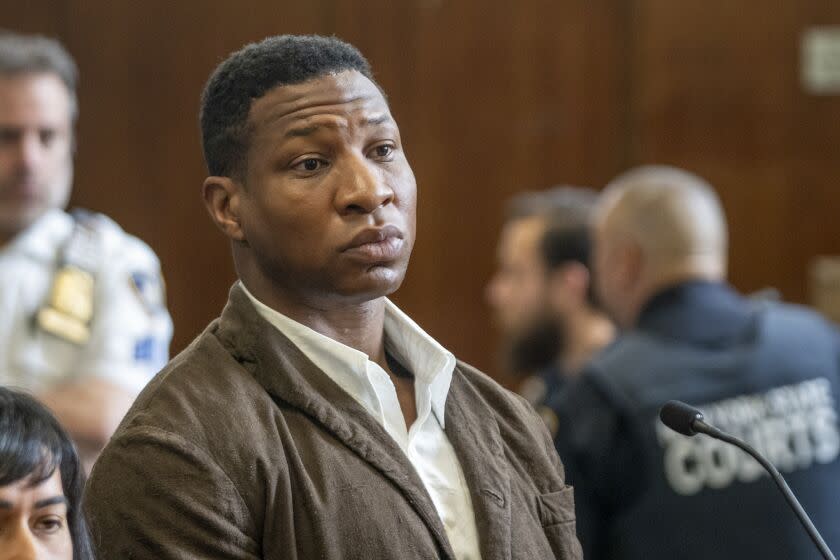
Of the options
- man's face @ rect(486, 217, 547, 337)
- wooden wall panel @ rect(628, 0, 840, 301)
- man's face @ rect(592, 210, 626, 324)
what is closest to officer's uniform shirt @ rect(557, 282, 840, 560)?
man's face @ rect(592, 210, 626, 324)

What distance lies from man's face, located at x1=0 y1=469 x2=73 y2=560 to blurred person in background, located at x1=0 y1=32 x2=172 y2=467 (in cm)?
98

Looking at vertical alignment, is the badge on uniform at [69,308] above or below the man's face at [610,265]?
above

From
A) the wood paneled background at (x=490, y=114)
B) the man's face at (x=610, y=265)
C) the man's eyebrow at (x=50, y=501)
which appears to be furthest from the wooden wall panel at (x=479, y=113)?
the man's eyebrow at (x=50, y=501)

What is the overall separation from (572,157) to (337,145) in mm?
3310

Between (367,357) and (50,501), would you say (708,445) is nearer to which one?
(367,357)

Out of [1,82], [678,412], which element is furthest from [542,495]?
[1,82]

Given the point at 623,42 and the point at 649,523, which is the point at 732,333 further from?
the point at 623,42

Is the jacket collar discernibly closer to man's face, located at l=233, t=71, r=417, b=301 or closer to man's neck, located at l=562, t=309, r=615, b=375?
man's face, located at l=233, t=71, r=417, b=301

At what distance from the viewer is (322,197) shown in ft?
4.46

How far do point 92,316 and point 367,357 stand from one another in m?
1.09

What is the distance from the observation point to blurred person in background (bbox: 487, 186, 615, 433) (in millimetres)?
A: 3646

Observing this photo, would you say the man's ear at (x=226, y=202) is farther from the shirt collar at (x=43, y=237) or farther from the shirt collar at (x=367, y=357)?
the shirt collar at (x=43, y=237)

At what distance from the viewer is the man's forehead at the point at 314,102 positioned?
138cm

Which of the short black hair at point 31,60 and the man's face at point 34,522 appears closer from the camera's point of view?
the man's face at point 34,522
